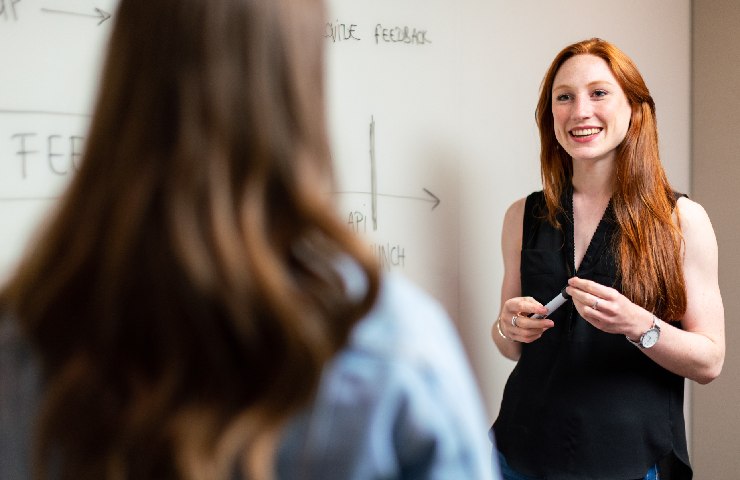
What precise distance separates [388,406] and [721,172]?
7.70 ft

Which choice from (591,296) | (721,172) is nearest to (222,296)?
(591,296)

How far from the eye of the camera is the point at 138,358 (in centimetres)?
58

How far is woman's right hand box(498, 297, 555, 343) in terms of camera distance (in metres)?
1.64

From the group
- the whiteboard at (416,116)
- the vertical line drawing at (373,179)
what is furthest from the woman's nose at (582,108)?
the vertical line drawing at (373,179)

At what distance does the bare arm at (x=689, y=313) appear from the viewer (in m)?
1.53

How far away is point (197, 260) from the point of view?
546mm

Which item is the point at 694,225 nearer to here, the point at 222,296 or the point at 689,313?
the point at 689,313

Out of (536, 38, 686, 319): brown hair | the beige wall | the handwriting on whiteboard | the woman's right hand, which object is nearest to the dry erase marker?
the woman's right hand

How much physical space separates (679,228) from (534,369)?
0.44 m

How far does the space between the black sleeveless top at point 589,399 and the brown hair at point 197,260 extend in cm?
122

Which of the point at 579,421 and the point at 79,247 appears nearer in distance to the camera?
the point at 79,247

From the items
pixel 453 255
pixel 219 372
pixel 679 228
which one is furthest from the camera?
pixel 453 255

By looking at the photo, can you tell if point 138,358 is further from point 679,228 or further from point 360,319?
point 679,228

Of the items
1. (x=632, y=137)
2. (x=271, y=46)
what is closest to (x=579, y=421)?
(x=632, y=137)
